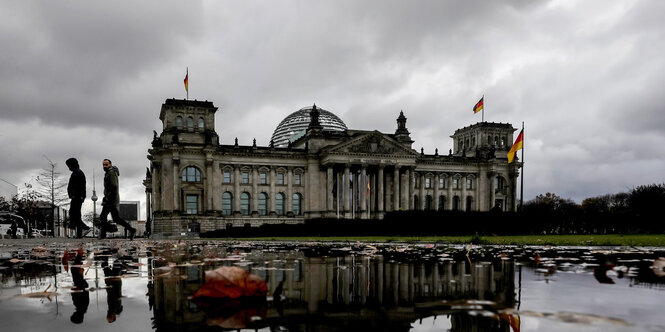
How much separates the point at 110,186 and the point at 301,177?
52092 millimetres

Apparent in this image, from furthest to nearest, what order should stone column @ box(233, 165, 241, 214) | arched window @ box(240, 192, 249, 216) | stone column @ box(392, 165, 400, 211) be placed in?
stone column @ box(392, 165, 400, 211) < arched window @ box(240, 192, 249, 216) < stone column @ box(233, 165, 241, 214)

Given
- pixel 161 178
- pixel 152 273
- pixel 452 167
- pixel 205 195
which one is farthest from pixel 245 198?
pixel 152 273

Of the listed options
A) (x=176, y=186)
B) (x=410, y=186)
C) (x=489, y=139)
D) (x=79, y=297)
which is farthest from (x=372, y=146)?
(x=79, y=297)

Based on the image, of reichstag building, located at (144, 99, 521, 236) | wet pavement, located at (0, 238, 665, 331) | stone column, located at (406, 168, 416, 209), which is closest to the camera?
wet pavement, located at (0, 238, 665, 331)

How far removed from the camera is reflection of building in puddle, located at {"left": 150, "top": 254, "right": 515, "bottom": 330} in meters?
3.47

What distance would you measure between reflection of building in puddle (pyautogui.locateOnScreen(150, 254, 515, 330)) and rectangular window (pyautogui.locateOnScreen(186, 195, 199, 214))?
5736 centimetres

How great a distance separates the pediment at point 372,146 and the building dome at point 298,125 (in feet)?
53.4

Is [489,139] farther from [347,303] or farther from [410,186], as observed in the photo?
[347,303]

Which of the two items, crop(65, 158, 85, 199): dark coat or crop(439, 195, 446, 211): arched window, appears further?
crop(439, 195, 446, 211): arched window

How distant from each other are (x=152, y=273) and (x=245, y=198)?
59622mm

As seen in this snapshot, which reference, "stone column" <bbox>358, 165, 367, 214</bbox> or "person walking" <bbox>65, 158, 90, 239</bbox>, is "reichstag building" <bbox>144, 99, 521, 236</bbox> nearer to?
"stone column" <bbox>358, 165, 367, 214</bbox>

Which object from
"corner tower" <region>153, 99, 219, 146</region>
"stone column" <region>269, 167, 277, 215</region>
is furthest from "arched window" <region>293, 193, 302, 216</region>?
"corner tower" <region>153, 99, 219, 146</region>

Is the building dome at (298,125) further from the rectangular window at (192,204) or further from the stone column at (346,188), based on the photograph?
the rectangular window at (192,204)

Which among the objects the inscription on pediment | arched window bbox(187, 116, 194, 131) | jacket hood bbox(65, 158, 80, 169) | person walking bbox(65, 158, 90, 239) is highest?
arched window bbox(187, 116, 194, 131)
